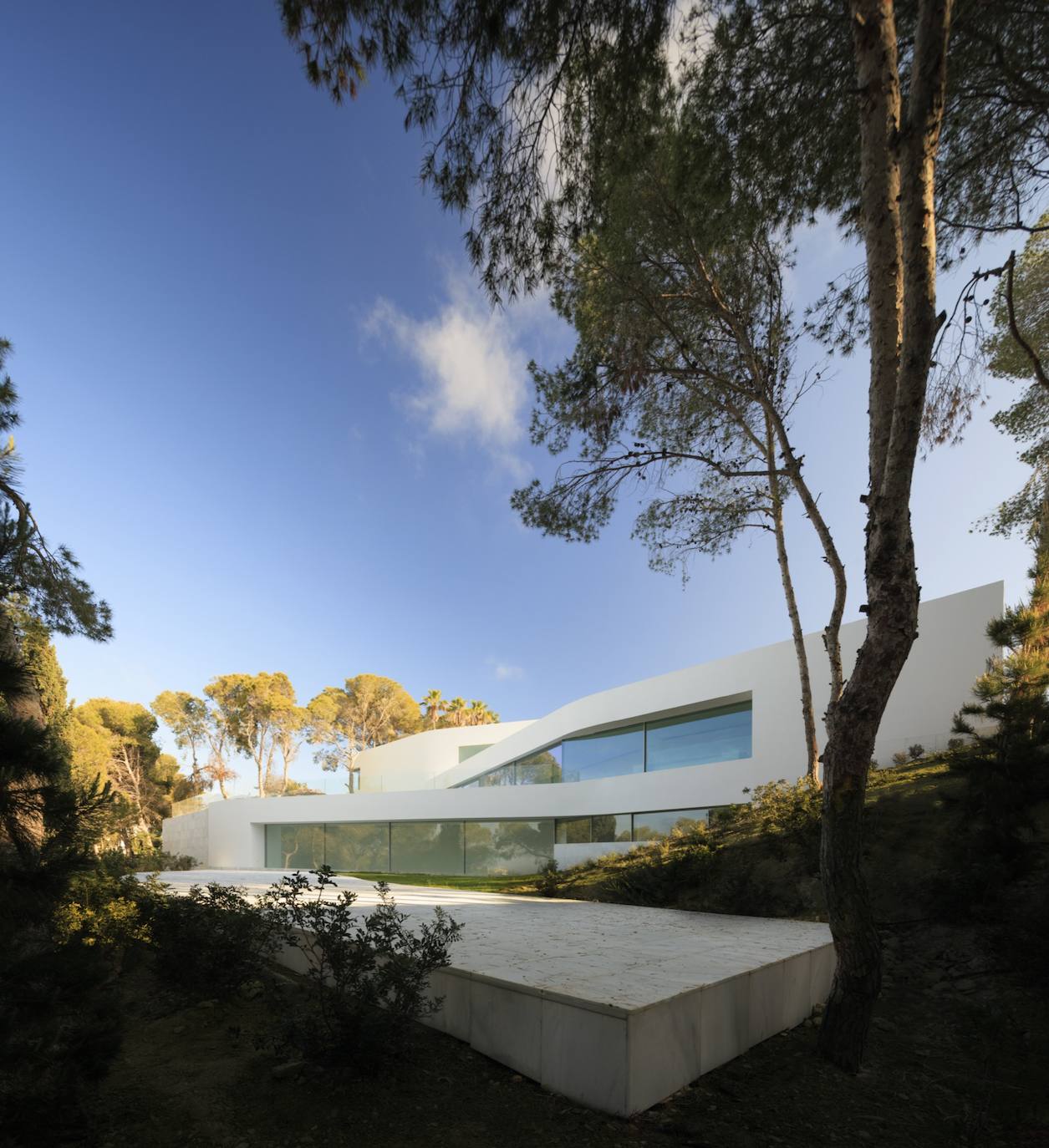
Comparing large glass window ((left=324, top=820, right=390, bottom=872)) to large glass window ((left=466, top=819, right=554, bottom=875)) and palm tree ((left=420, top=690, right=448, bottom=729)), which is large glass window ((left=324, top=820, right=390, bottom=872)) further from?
palm tree ((left=420, top=690, right=448, bottom=729))

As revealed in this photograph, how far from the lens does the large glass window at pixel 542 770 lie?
1984 cm

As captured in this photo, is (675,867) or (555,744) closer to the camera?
(675,867)

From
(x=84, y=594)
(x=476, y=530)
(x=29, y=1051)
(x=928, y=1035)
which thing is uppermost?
(x=476, y=530)

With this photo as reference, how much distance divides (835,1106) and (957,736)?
9.41 meters

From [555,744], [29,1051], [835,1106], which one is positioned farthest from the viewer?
[555,744]

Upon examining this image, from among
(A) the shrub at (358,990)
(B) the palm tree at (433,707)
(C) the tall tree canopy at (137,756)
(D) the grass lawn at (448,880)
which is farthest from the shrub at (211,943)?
(B) the palm tree at (433,707)

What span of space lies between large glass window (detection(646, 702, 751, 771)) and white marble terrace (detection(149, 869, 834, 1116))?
9310 millimetres

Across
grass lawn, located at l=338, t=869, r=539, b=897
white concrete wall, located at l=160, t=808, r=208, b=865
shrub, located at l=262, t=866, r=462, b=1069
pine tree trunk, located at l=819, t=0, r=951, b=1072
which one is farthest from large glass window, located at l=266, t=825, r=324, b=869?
pine tree trunk, located at l=819, t=0, r=951, b=1072

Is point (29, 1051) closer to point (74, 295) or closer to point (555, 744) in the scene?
point (74, 295)

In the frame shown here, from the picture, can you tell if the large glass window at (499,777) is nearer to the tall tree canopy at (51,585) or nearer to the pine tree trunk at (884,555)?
the tall tree canopy at (51,585)

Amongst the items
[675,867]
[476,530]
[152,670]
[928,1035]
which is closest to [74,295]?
[675,867]

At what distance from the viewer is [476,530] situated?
32.0 metres

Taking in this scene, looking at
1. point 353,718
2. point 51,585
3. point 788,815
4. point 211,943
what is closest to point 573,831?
point 788,815

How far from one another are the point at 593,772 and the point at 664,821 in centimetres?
351
